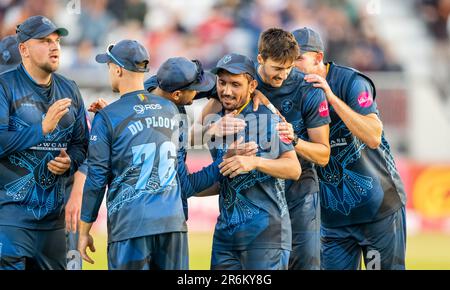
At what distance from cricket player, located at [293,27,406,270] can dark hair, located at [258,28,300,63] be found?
72 centimetres

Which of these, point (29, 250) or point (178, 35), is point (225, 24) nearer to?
point (178, 35)

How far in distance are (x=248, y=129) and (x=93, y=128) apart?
4.01 feet

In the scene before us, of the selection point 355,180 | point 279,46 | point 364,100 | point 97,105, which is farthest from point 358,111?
point 97,105

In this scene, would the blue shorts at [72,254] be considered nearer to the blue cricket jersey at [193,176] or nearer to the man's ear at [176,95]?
the blue cricket jersey at [193,176]

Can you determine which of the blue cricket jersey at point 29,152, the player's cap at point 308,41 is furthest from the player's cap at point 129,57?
the player's cap at point 308,41

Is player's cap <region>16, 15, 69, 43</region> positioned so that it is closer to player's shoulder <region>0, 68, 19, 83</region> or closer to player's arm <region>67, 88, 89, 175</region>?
player's shoulder <region>0, 68, 19, 83</region>

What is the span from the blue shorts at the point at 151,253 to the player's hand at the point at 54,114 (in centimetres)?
105

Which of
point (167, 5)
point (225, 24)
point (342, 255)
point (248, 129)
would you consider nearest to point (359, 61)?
point (225, 24)

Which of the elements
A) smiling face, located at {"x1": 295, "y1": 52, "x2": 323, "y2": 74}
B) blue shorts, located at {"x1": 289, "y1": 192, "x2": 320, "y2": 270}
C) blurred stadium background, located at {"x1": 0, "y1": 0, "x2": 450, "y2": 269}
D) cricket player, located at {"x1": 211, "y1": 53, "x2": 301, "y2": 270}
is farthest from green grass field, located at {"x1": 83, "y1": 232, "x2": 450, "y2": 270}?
cricket player, located at {"x1": 211, "y1": 53, "x2": 301, "y2": 270}

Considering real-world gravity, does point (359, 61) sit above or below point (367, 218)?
above

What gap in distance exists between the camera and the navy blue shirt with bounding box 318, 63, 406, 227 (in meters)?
8.56

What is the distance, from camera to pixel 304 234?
828 centimetres
